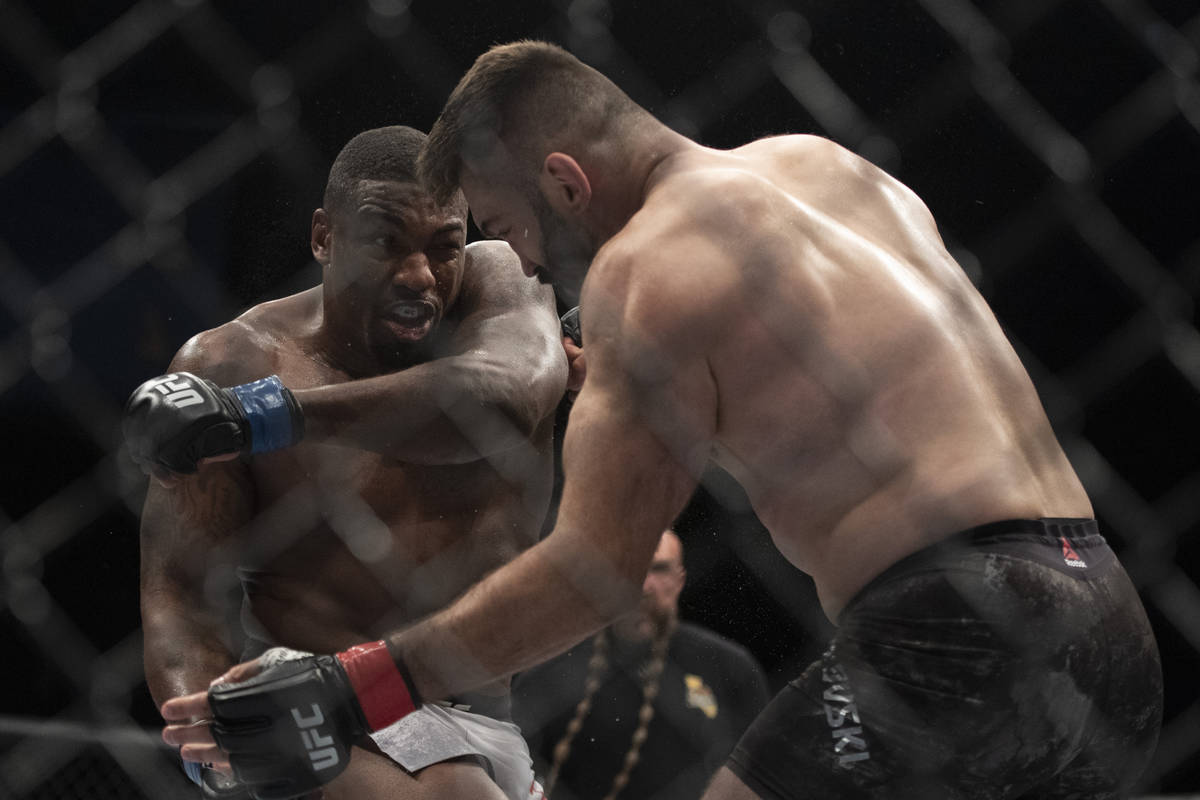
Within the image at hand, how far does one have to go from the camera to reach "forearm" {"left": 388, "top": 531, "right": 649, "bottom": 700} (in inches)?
53.2

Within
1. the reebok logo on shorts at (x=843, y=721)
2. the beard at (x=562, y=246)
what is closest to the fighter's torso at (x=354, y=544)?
the beard at (x=562, y=246)

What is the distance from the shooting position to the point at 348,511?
6.97 ft

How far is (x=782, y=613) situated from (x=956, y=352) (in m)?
1.99

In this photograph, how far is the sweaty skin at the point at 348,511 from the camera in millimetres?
2094

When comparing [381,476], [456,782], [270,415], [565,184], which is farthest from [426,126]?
[456,782]

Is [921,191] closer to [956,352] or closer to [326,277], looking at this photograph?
[326,277]

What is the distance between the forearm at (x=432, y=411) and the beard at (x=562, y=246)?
354mm

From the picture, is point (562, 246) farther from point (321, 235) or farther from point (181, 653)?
point (181, 653)

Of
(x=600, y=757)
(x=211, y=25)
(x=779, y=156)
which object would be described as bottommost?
(x=600, y=757)

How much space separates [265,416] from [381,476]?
345 mm

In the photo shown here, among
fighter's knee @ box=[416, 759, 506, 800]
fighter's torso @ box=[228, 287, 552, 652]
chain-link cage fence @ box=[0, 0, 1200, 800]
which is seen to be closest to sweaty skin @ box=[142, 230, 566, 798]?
fighter's torso @ box=[228, 287, 552, 652]

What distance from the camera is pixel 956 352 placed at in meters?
1.45

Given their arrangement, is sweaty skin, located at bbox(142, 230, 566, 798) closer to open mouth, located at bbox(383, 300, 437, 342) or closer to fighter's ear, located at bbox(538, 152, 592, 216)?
open mouth, located at bbox(383, 300, 437, 342)

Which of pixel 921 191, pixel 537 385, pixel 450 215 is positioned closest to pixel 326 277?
pixel 450 215
